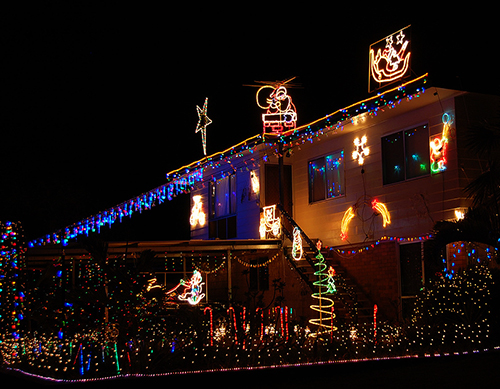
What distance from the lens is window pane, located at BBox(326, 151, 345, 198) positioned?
1728 cm

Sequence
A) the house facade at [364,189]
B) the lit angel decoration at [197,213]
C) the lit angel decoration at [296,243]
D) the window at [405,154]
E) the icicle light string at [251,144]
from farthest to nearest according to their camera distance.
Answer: the lit angel decoration at [197,213]
the lit angel decoration at [296,243]
the window at [405,154]
the icicle light string at [251,144]
the house facade at [364,189]

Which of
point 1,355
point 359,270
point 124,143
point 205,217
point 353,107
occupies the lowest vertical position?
point 1,355

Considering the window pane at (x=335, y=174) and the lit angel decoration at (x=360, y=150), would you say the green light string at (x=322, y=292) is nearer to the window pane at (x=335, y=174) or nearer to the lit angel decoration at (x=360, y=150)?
the window pane at (x=335, y=174)

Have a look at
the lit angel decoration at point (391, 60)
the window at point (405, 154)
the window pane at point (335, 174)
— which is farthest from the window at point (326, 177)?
the lit angel decoration at point (391, 60)

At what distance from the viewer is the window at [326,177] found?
57.0ft

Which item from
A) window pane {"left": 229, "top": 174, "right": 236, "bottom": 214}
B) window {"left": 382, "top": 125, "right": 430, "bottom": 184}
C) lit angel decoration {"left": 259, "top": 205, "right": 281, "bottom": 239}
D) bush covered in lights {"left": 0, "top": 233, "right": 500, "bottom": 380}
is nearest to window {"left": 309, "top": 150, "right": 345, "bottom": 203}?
lit angel decoration {"left": 259, "top": 205, "right": 281, "bottom": 239}

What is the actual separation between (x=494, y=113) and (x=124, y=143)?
118 ft

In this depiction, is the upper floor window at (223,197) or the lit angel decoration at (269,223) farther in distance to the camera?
the upper floor window at (223,197)

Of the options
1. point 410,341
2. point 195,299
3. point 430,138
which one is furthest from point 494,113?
point 195,299

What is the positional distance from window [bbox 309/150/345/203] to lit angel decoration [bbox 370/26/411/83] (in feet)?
8.36

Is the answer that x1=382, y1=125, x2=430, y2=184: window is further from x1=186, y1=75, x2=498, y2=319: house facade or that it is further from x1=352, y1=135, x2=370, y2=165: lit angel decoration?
x1=352, y1=135, x2=370, y2=165: lit angel decoration

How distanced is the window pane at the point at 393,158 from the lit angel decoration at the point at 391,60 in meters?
1.43

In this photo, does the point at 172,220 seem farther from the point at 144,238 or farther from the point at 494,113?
the point at 494,113

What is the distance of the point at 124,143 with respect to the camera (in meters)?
Result: 46.6
